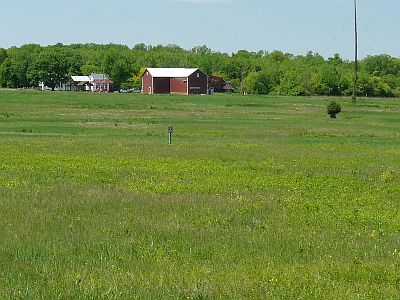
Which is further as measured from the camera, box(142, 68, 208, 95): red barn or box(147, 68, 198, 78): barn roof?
box(147, 68, 198, 78): barn roof

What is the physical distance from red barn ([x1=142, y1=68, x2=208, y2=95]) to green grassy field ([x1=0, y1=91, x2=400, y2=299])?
13541cm

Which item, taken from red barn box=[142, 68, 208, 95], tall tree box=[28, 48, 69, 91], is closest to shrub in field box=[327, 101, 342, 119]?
red barn box=[142, 68, 208, 95]

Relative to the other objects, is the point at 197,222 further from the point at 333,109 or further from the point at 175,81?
the point at 175,81

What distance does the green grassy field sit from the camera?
1047 centimetres

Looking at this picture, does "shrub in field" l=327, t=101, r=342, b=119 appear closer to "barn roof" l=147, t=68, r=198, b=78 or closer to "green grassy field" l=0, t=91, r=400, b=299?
"green grassy field" l=0, t=91, r=400, b=299

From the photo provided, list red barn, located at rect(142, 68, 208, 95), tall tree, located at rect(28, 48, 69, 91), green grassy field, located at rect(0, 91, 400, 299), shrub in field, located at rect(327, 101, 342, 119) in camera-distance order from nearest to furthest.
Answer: green grassy field, located at rect(0, 91, 400, 299), shrub in field, located at rect(327, 101, 342, 119), red barn, located at rect(142, 68, 208, 95), tall tree, located at rect(28, 48, 69, 91)

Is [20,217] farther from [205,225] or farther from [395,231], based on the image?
[395,231]

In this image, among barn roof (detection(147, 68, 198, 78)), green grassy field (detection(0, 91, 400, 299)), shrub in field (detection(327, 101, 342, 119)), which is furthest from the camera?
barn roof (detection(147, 68, 198, 78))

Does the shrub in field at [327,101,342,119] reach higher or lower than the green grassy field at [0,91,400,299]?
higher

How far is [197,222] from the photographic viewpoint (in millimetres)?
15953

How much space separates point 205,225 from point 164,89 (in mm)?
159580

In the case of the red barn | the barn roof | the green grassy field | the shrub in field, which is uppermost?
the barn roof

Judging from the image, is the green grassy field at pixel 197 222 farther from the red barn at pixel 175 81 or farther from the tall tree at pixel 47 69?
the tall tree at pixel 47 69

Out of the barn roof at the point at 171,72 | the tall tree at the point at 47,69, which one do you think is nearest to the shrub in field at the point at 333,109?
the barn roof at the point at 171,72
